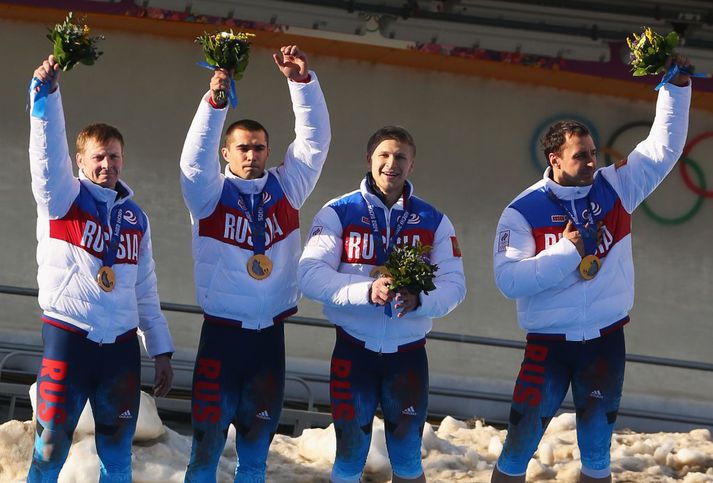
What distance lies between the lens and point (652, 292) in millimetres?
12367

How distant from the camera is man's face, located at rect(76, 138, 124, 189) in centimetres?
585

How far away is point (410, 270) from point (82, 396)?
1560 millimetres

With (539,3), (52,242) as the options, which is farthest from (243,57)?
(539,3)

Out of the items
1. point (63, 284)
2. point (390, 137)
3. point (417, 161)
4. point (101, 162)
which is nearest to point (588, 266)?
point (390, 137)

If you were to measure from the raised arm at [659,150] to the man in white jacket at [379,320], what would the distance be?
36.9 inches

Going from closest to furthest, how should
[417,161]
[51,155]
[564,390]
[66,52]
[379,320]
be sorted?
[66,52]
[51,155]
[379,320]
[564,390]
[417,161]

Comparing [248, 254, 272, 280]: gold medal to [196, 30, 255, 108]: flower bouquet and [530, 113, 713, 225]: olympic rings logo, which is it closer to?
[196, 30, 255, 108]: flower bouquet

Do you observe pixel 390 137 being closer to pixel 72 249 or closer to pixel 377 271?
pixel 377 271

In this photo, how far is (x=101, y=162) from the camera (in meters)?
5.85

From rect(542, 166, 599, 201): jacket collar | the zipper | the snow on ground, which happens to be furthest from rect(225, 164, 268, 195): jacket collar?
the snow on ground

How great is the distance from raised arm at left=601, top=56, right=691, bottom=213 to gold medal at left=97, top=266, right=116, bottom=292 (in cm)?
241

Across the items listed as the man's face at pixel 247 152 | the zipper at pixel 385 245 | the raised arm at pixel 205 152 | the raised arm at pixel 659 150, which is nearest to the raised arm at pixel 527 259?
the raised arm at pixel 659 150

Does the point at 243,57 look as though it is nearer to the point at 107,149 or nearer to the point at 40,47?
the point at 107,149

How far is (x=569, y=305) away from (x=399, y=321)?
2.71 feet
